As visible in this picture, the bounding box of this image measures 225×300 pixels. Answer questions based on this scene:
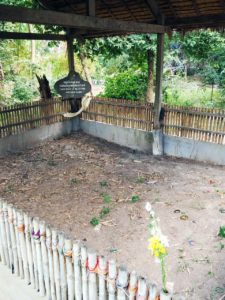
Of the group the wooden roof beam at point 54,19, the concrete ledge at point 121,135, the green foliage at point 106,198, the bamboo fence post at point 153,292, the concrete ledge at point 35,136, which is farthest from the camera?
the concrete ledge at point 121,135

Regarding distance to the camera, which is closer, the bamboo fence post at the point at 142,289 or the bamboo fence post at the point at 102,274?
the bamboo fence post at the point at 142,289

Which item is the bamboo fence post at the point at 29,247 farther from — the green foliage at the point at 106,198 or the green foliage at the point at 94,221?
the green foliage at the point at 106,198

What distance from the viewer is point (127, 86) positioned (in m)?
11.1

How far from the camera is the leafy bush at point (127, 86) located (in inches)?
436

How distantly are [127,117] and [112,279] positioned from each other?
22.5 feet

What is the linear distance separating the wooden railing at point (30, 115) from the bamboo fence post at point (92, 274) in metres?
6.39

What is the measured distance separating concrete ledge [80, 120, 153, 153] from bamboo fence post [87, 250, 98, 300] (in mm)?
6133

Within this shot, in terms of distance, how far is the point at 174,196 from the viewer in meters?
5.94

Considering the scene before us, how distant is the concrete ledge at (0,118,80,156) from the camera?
821 centimetres

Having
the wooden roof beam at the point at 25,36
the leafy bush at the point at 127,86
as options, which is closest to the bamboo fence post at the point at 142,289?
the wooden roof beam at the point at 25,36

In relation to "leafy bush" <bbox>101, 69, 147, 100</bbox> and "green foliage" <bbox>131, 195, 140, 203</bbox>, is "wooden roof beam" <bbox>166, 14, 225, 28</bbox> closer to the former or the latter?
"leafy bush" <bbox>101, 69, 147, 100</bbox>

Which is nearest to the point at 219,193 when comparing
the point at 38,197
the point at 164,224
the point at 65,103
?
the point at 164,224

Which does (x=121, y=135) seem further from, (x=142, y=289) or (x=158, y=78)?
(x=142, y=289)

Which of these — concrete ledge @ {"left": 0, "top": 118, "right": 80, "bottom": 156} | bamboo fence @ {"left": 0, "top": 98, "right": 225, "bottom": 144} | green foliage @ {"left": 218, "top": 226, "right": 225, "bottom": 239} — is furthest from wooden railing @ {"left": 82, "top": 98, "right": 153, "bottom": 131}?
green foliage @ {"left": 218, "top": 226, "right": 225, "bottom": 239}
